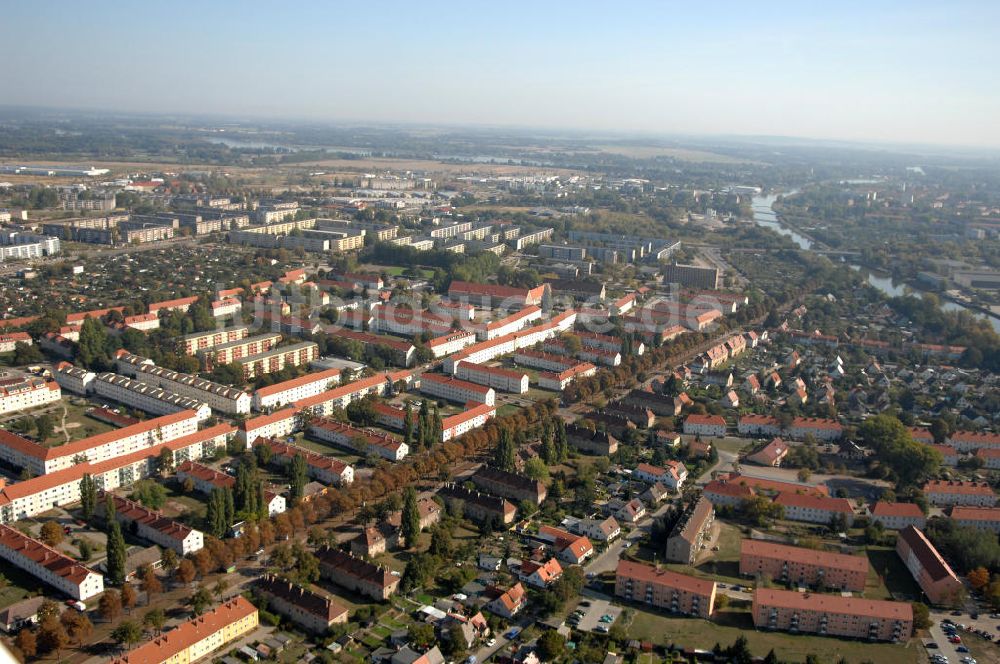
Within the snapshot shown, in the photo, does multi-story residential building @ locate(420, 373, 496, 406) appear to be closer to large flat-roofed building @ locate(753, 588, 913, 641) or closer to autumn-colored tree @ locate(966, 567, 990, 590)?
large flat-roofed building @ locate(753, 588, 913, 641)

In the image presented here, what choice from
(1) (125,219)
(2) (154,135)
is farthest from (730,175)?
(2) (154,135)

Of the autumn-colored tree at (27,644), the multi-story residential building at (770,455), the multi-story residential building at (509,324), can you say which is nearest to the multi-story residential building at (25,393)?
the autumn-colored tree at (27,644)

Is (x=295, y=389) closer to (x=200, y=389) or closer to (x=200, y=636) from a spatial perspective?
(x=200, y=389)

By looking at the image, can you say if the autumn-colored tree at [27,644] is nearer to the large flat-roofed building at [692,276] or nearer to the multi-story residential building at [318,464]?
the multi-story residential building at [318,464]

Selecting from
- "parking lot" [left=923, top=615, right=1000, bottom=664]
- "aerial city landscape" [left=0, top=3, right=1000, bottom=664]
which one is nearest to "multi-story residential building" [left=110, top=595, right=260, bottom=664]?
"aerial city landscape" [left=0, top=3, right=1000, bottom=664]

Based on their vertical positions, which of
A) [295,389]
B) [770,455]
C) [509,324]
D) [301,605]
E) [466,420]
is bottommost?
[301,605]

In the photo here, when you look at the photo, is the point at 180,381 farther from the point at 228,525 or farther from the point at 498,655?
the point at 498,655

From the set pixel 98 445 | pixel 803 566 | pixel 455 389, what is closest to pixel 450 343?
pixel 455 389
